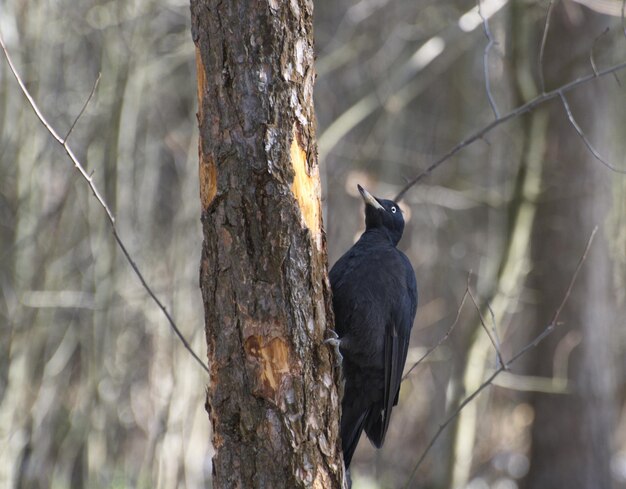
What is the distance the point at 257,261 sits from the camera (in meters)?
2.53

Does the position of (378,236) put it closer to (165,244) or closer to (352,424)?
(352,424)

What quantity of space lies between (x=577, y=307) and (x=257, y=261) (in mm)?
4948

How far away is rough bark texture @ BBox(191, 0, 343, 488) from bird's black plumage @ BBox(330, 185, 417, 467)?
33.2 inches

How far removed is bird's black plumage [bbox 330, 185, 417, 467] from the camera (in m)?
3.50

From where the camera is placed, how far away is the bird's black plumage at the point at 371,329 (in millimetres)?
3496

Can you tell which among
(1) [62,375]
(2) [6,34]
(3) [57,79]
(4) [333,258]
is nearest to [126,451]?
(1) [62,375]

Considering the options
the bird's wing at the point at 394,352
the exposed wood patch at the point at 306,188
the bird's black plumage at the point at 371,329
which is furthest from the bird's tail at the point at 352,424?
the exposed wood patch at the point at 306,188

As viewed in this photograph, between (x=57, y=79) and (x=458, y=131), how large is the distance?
4.35 m

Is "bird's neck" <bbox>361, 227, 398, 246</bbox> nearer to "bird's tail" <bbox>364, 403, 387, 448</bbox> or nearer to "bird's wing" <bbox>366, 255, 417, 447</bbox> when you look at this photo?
"bird's wing" <bbox>366, 255, 417, 447</bbox>

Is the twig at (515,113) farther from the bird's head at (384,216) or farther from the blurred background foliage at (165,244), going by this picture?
the blurred background foliage at (165,244)

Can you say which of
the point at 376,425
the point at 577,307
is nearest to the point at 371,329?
the point at 376,425

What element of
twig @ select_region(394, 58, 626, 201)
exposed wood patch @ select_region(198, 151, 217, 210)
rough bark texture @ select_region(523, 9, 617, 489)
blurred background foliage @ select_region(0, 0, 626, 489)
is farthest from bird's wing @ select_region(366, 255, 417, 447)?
rough bark texture @ select_region(523, 9, 617, 489)

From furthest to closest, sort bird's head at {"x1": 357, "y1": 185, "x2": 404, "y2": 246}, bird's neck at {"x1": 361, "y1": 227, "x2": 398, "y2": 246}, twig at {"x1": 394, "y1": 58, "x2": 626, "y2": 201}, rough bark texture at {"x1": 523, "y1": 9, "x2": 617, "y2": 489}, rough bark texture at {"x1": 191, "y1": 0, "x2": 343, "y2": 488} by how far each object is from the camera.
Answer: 1. rough bark texture at {"x1": 523, "y1": 9, "x2": 617, "y2": 489}
2. bird's head at {"x1": 357, "y1": 185, "x2": 404, "y2": 246}
3. bird's neck at {"x1": 361, "y1": 227, "x2": 398, "y2": 246}
4. twig at {"x1": 394, "y1": 58, "x2": 626, "y2": 201}
5. rough bark texture at {"x1": 191, "y1": 0, "x2": 343, "y2": 488}

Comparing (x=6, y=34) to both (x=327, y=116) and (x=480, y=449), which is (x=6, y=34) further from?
(x=480, y=449)
